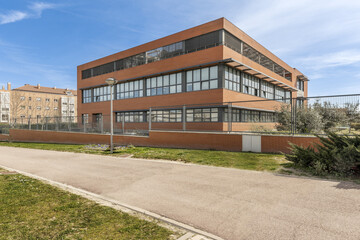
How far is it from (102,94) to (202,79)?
19.4 m

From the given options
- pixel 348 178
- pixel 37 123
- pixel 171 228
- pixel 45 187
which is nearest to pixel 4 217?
pixel 45 187

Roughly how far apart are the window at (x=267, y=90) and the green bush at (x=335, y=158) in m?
21.9

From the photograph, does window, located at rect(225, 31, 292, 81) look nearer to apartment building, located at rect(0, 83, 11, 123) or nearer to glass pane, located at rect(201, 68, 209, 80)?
glass pane, located at rect(201, 68, 209, 80)

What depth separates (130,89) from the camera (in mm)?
29766

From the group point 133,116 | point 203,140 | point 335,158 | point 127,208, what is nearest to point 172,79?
point 133,116

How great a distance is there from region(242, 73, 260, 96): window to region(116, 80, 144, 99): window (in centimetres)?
1352

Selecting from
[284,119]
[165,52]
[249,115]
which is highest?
[165,52]

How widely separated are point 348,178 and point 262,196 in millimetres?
3355

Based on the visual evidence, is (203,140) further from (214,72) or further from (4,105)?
(4,105)

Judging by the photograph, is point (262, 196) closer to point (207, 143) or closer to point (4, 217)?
point (4, 217)

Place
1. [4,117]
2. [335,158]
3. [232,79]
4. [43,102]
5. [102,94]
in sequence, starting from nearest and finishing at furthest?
[335,158] < [232,79] < [102,94] < [4,117] < [43,102]

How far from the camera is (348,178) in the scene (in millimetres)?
6207

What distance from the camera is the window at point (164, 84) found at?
946 inches

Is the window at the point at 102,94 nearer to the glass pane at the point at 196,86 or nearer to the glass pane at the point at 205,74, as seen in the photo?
the glass pane at the point at 196,86
